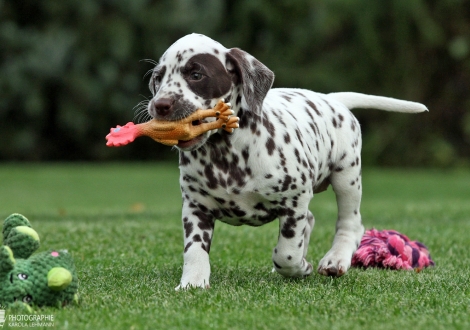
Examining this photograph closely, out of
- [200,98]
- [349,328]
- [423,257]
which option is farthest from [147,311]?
[423,257]

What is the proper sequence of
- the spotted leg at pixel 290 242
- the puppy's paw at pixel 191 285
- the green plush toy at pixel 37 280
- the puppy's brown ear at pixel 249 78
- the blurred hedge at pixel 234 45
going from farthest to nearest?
the blurred hedge at pixel 234 45 → the spotted leg at pixel 290 242 → the puppy's brown ear at pixel 249 78 → the puppy's paw at pixel 191 285 → the green plush toy at pixel 37 280

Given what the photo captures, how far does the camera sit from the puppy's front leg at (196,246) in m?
4.24

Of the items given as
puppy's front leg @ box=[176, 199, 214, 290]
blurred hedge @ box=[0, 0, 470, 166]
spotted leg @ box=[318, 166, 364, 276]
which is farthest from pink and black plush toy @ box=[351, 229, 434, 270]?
blurred hedge @ box=[0, 0, 470, 166]

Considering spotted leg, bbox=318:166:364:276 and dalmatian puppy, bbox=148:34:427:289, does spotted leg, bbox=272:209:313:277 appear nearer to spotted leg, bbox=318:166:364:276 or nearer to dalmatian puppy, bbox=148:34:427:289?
dalmatian puppy, bbox=148:34:427:289

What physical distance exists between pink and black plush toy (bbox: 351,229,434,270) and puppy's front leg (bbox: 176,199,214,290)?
1.32m

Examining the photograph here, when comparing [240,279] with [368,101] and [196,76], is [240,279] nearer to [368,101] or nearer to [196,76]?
[196,76]

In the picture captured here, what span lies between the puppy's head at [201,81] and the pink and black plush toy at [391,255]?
4.99 feet

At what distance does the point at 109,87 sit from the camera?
2102 cm

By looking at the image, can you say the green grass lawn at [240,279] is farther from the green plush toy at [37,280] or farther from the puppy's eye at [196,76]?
the puppy's eye at [196,76]

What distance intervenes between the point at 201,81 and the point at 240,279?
1237 mm

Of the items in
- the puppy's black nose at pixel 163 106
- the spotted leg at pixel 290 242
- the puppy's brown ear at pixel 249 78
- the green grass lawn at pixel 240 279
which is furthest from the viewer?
the spotted leg at pixel 290 242

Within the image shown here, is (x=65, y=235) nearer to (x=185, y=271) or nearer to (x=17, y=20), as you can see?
(x=185, y=271)

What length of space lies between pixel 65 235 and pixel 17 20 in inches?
645

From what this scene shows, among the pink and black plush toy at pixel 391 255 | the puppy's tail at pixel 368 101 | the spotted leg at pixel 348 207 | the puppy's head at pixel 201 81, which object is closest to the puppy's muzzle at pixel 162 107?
the puppy's head at pixel 201 81
